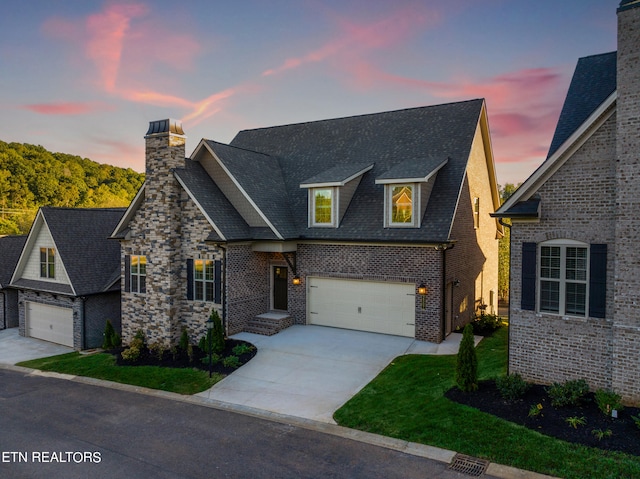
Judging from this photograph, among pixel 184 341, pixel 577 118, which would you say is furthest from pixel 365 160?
pixel 184 341

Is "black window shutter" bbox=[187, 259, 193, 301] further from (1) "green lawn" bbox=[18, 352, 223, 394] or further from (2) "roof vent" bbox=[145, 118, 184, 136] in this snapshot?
(2) "roof vent" bbox=[145, 118, 184, 136]

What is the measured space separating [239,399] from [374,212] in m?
8.92

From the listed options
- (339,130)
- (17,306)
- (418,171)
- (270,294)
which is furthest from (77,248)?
(418,171)

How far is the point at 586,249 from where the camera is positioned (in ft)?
31.9

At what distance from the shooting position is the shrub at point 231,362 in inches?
515

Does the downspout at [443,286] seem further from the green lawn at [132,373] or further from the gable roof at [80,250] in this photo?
the gable roof at [80,250]

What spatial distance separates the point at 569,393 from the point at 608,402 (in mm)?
765

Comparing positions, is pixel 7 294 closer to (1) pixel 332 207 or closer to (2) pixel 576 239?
(1) pixel 332 207

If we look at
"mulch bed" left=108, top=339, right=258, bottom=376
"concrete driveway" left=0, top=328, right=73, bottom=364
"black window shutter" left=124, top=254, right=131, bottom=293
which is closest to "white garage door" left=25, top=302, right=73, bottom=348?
"concrete driveway" left=0, top=328, right=73, bottom=364

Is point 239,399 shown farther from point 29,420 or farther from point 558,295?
point 558,295

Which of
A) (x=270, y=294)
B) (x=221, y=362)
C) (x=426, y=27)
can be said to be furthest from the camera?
(x=270, y=294)

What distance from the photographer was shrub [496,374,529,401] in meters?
9.48

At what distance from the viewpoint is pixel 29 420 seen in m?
10.2

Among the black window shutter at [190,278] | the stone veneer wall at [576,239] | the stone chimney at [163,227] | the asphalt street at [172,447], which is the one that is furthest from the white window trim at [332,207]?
the asphalt street at [172,447]
